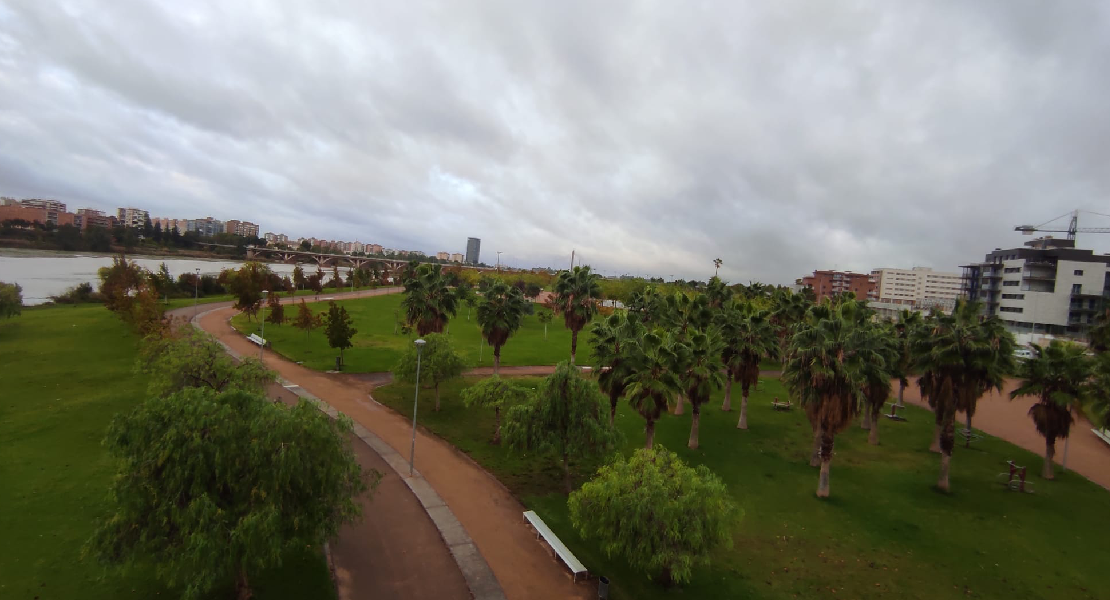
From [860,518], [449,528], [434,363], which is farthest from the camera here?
[434,363]

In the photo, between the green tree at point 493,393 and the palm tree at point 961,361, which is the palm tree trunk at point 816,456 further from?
the green tree at point 493,393

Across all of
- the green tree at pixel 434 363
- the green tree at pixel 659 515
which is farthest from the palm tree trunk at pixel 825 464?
the green tree at pixel 434 363

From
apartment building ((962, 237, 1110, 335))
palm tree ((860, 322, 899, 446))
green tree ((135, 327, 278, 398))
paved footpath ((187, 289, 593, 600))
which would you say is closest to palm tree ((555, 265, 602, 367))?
paved footpath ((187, 289, 593, 600))

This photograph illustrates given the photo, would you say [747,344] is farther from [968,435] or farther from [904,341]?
[968,435]

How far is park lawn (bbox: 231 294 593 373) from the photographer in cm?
3988

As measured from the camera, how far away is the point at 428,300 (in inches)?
1332

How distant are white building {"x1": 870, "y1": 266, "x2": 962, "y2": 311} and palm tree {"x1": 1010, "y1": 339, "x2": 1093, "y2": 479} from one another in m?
176

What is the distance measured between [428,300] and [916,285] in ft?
686

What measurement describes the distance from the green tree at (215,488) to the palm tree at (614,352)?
12480 mm

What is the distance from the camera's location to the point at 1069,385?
76.6ft

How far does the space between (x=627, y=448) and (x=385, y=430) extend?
12726mm

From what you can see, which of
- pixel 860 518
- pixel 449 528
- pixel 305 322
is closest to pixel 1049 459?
pixel 860 518

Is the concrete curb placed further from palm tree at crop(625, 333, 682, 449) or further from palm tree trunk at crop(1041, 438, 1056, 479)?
palm tree trunk at crop(1041, 438, 1056, 479)

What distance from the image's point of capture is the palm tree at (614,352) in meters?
21.1
